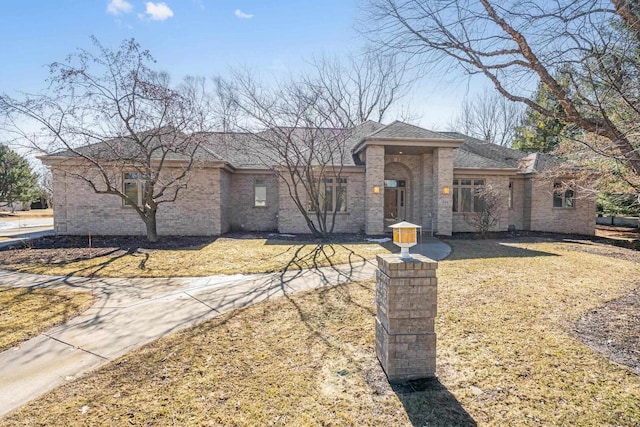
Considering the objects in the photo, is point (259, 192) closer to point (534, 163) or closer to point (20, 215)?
point (534, 163)

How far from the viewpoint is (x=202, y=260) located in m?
9.22

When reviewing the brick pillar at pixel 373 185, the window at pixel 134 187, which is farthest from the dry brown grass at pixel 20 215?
the brick pillar at pixel 373 185

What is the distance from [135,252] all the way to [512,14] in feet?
38.2

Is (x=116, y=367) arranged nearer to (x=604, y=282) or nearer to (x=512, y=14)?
(x=512, y=14)

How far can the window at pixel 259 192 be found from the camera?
16.5 m

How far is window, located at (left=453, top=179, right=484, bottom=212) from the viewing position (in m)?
16.4

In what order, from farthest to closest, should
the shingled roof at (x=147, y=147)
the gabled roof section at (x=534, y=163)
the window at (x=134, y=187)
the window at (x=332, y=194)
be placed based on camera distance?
the gabled roof section at (x=534, y=163)
the window at (x=332, y=194)
the window at (x=134, y=187)
the shingled roof at (x=147, y=147)

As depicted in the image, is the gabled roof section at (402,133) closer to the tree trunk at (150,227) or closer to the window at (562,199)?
the window at (562,199)

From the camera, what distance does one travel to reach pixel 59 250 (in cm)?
1070

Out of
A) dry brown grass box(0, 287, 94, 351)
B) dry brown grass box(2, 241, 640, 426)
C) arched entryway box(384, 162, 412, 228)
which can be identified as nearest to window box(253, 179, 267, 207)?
arched entryway box(384, 162, 412, 228)

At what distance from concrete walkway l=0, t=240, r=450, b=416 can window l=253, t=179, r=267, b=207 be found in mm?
9165

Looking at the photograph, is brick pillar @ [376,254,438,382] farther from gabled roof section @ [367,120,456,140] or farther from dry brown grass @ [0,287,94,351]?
gabled roof section @ [367,120,456,140]

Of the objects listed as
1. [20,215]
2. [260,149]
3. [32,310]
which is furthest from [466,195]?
[20,215]

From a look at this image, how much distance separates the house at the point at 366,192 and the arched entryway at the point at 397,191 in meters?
0.05
